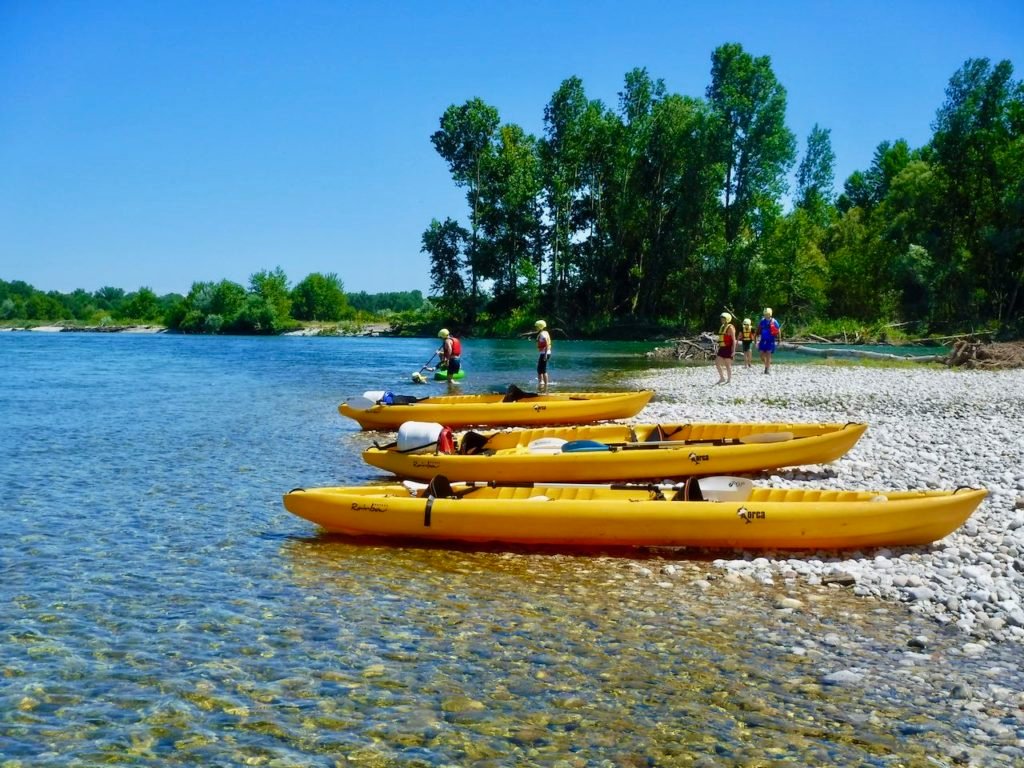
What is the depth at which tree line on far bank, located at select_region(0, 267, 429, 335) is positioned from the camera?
3642 inches

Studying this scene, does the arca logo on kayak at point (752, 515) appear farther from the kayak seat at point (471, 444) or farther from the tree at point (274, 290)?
the tree at point (274, 290)

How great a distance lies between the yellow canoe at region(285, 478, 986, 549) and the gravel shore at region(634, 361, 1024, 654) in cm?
23

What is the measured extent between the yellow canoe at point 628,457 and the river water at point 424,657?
2.10 meters

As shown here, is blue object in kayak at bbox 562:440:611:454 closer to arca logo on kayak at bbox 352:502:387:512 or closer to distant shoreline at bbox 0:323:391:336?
arca logo on kayak at bbox 352:502:387:512

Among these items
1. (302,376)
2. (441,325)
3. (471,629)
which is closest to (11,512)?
(471,629)

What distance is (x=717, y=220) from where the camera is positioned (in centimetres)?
5569

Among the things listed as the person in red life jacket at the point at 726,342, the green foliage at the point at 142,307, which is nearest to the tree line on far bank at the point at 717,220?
the person in red life jacket at the point at 726,342

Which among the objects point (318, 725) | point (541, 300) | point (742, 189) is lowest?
point (318, 725)

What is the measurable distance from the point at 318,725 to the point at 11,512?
22.5ft

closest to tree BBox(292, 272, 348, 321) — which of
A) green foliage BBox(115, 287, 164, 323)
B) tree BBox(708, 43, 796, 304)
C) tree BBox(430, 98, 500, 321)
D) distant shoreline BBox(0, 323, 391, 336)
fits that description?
distant shoreline BBox(0, 323, 391, 336)

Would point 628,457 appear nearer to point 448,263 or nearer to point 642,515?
point 642,515

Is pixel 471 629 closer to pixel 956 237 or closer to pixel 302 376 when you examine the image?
pixel 302 376

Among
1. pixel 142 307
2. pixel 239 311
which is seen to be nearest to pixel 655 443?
pixel 239 311

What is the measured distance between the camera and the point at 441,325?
234ft
